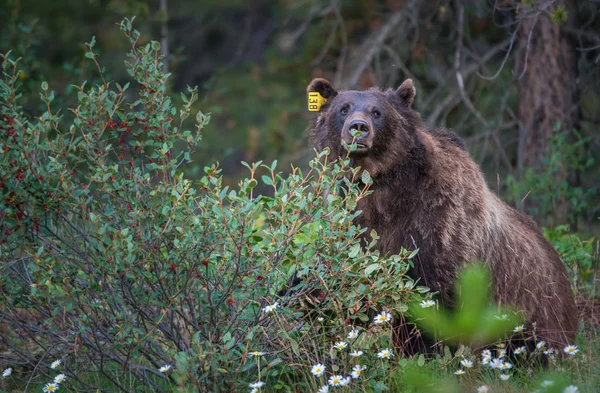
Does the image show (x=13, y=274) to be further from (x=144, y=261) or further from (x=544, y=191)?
(x=544, y=191)

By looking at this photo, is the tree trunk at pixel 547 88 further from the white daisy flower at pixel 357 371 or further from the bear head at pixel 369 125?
the white daisy flower at pixel 357 371

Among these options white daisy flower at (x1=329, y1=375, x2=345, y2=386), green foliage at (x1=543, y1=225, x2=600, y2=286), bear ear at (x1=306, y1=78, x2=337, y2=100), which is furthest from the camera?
green foliage at (x1=543, y1=225, x2=600, y2=286)

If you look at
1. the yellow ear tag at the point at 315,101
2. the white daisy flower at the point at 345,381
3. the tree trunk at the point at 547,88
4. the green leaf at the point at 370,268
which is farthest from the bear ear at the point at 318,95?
the tree trunk at the point at 547,88

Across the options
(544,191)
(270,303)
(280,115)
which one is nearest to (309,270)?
(270,303)

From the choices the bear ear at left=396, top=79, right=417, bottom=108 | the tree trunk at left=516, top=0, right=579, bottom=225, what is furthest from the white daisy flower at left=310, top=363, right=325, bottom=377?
the tree trunk at left=516, top=0, right=579, bottom=225

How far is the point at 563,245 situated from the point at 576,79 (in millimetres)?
2432

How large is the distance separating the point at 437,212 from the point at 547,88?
12.9ft

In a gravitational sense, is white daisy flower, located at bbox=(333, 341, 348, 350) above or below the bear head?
below

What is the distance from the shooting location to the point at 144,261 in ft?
13.2

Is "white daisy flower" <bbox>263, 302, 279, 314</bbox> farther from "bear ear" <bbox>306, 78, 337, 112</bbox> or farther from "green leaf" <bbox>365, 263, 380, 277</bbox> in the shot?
"bear ear" <bbox>306, 78, 337, 112</bbox>

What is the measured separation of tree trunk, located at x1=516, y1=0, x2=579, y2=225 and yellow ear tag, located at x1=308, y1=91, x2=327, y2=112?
10.5 ft

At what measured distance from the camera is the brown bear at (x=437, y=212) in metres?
4.90

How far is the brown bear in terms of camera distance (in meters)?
4.90

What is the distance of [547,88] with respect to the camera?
8.28 m
